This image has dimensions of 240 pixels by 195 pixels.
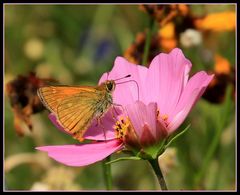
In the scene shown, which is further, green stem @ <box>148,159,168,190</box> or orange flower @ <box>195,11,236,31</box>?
orange flower @ <box>195,11,236,31</box>

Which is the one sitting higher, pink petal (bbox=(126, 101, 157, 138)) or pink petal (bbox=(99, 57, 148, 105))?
pink petal (bbox=(99, 57, 148, 105))

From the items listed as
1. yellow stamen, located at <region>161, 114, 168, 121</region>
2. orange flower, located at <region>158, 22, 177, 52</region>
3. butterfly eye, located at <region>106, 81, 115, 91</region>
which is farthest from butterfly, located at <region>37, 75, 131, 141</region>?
orange flower, located at <region>158, 22, 177, 52</region>

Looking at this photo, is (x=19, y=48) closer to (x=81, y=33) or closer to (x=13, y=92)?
(x=81, y=33)

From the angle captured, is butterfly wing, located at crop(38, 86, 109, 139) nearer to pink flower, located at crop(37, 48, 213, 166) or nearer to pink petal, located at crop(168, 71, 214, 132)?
pink flower, located at crop(37, 48, 213, 166)

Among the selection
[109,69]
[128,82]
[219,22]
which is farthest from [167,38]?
[109,69]

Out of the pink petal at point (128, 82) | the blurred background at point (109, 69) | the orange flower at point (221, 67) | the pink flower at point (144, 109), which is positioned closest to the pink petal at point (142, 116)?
the pink flower at point (144, 109)

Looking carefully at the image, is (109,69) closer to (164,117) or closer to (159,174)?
(164,117)
